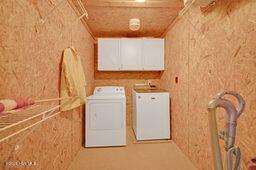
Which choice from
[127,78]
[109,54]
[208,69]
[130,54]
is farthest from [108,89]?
[208,69]

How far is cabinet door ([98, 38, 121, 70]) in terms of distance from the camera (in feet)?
12.0

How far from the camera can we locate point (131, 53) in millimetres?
3699

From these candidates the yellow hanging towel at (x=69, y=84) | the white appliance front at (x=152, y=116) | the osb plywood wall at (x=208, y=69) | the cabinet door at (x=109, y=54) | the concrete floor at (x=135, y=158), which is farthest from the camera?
the cabinet door at (x=109, y=54)

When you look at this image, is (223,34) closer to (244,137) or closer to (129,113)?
(244,137)

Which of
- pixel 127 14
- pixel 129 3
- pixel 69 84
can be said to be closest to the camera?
pixel 69 84

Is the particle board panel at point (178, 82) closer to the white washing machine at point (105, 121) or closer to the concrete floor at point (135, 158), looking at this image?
the concrete floor at point (135, 158)

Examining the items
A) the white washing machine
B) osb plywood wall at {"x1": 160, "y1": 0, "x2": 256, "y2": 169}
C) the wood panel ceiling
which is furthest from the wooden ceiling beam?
the white washing machine

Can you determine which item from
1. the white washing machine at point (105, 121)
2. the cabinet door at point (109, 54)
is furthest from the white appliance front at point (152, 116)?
the cabinet door at point (109, 54)

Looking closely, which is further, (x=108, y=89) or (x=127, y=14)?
(x=108, y=89)

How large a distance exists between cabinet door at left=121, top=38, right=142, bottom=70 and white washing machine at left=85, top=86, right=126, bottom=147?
106cm

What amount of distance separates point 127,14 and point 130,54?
1.10m

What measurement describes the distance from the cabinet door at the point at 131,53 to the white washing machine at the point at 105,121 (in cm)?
106

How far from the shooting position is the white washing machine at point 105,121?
9.32ft

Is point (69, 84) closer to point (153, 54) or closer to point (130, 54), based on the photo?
point (130, 54)
